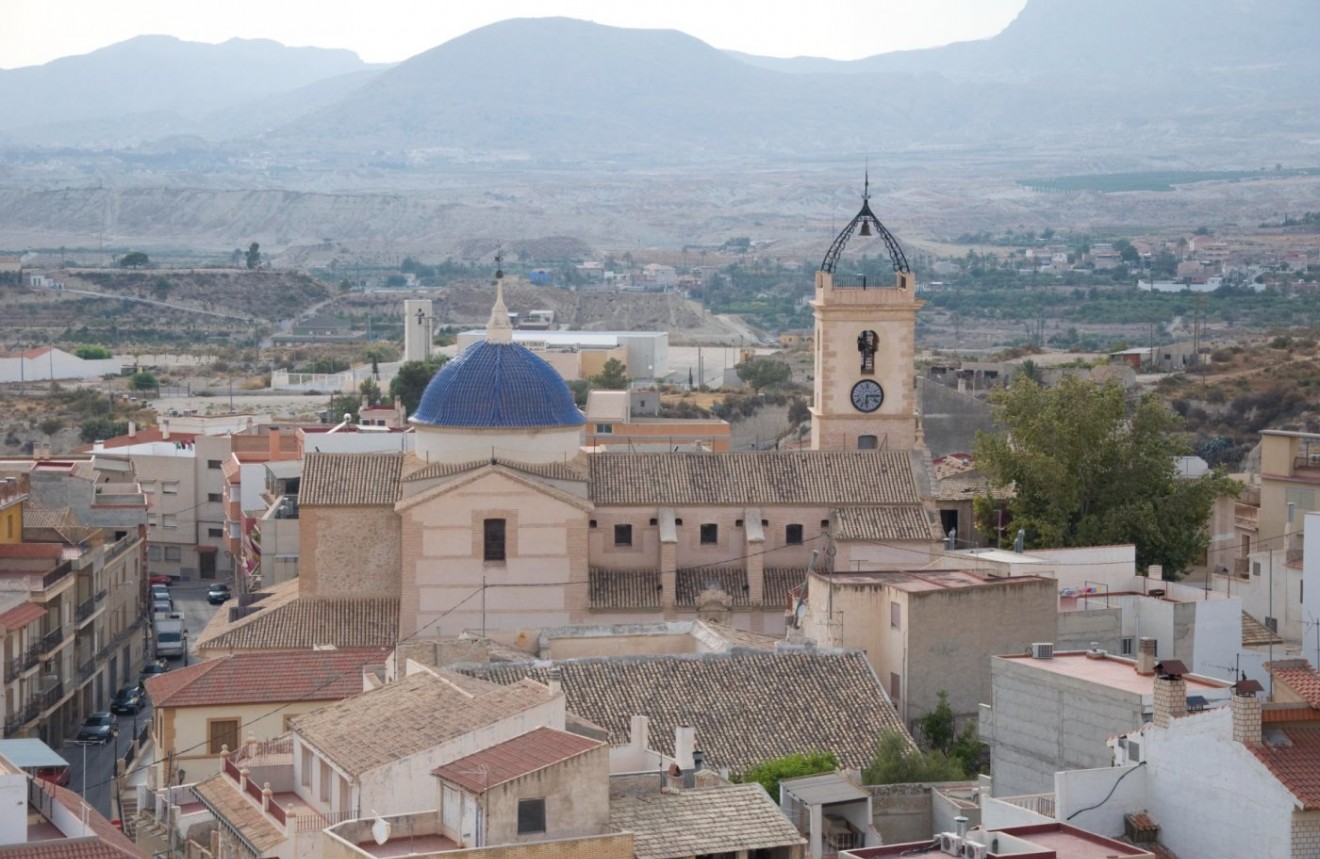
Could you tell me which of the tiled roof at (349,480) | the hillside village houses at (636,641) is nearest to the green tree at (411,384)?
the hillside village houses at (636,641)

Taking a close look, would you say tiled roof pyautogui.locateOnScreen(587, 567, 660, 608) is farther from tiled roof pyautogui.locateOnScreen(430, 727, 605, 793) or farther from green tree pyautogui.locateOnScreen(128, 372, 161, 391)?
green tree pyautogui.locateOnScreen(128, 372, 161, 391)

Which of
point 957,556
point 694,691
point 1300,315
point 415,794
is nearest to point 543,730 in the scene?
point 415,794

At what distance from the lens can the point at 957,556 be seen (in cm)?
3700

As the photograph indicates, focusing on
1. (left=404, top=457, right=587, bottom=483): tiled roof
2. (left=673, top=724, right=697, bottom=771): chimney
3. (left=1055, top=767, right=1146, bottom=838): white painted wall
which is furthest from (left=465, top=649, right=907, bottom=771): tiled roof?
(left=404, top=457, right=587, bottom=483): tiled roof

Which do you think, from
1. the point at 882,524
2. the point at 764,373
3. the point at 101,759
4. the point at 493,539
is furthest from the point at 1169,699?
the point at 764,373

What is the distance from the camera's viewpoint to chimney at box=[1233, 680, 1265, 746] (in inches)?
816

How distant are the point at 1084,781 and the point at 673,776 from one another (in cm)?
402

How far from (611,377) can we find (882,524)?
193ft

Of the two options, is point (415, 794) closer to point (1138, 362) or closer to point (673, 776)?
point (673, 776)

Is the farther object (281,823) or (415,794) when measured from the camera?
(281,823)

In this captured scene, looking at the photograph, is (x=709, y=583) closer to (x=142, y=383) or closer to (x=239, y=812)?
(x=239, y=812)

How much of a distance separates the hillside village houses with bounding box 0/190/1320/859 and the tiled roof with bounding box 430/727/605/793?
48 mm

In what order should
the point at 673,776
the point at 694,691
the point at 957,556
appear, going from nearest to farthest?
1. the point at 673,776
2. the point at 694,691
3. the point at 957,556

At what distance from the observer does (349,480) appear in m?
40.5
